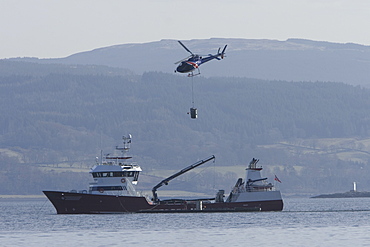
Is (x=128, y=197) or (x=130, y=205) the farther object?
(x=130, y=205)

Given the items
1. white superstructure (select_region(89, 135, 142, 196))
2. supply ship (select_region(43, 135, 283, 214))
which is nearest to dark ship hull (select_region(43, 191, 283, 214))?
supply ship (select_region(43, 135, 283, 214))

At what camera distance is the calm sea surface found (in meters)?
89.1

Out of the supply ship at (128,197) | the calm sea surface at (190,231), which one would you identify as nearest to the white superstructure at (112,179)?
the supply ship at (128,197)

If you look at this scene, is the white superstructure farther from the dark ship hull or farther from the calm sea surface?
the calm sea surface

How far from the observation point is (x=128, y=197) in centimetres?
13412

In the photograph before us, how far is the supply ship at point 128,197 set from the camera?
439 ft

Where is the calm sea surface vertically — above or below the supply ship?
below

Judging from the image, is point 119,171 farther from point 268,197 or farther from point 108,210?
point 268,197

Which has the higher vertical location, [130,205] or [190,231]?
[130,205]

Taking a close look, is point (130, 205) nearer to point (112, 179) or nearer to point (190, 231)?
point (112, 179)

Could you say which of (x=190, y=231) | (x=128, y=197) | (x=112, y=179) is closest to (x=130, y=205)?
(x=128, y=197)

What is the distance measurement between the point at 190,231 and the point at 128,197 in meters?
33.6

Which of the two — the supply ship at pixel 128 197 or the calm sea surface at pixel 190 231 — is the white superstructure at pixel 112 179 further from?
the calm sea surface at pixel 190 231

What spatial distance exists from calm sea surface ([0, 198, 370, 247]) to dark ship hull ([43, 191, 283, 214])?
2.25m
